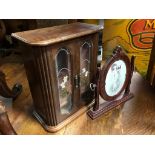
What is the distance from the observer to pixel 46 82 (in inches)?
24.9

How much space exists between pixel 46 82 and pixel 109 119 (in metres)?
0.34

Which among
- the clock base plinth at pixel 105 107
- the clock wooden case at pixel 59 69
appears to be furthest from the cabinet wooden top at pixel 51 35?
the clock base plinth at pixel 105 107

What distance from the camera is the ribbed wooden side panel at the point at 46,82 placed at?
576 mm

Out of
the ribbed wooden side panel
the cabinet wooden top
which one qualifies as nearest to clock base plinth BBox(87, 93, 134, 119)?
the ribbed wooden side panel

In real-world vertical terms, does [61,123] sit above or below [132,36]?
below

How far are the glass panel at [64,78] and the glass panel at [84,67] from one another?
73 mm

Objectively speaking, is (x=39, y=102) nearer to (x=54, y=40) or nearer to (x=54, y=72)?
(x=54, y=72)

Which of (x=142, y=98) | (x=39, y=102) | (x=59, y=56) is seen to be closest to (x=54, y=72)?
(x=59, y=56)

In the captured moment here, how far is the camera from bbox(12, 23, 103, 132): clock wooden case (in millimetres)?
593

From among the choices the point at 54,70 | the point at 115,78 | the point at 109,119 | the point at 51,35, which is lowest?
the point at 109,119

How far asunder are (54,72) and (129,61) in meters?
0.37

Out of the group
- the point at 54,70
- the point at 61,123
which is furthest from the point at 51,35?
the point at 61,123

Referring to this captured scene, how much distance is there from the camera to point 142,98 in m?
0.90

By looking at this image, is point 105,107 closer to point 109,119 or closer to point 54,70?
point 109,119
